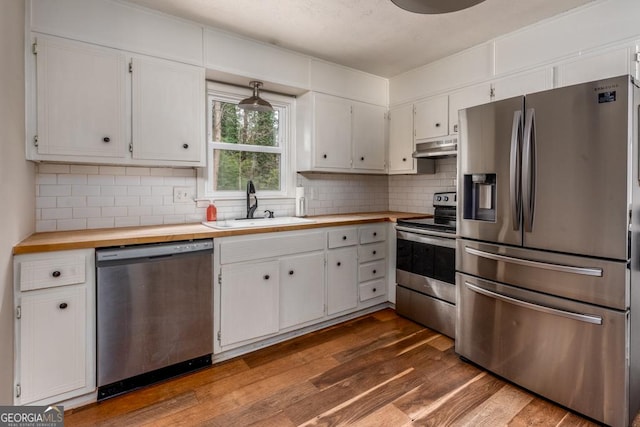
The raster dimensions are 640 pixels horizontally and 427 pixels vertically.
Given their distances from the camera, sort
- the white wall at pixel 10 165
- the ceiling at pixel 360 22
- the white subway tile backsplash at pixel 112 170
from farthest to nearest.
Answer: the white subway tile backsplash at pixel 112 170, the ceiling at pixel 360 22, the white wall at pixel 10 165

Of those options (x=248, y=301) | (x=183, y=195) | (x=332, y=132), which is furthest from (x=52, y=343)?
(x=332, y=132)

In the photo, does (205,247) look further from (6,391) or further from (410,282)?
(410,282)

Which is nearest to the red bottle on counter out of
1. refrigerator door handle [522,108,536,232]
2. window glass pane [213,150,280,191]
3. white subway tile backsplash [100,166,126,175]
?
window glass pane [213,150,280,191]

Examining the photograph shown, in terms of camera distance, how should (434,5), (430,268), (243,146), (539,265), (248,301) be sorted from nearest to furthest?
(434,5) → (539,265) → (248,301) → (430,268) → (243,146)

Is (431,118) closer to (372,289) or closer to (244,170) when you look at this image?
(372,289)

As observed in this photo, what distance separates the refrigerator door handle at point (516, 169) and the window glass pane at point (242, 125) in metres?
2.09

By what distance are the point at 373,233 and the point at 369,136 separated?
3.64 ft

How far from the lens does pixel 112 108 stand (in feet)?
6.94

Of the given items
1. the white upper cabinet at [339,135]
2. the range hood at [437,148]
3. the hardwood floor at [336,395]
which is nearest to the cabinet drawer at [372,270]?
the hardwood floor at [336,395]

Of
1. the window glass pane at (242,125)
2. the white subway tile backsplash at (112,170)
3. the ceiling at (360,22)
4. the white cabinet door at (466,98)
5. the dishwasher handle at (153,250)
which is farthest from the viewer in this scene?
the window glass pane at (242,125)

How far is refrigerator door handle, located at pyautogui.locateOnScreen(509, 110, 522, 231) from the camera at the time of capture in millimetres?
1904

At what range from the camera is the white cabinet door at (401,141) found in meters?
3.44

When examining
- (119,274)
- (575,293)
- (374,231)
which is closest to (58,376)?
(119,274)

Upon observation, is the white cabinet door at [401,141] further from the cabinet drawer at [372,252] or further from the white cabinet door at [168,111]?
the white cabinet door at [168,111]
